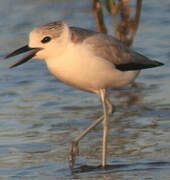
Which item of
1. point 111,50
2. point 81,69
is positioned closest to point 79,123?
point 111,50

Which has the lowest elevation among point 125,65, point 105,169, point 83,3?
point 83,3

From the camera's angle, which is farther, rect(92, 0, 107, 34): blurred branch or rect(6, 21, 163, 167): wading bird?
rect(92, 0, 107, 34): blurred branch

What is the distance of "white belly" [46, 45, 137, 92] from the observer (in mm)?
6684

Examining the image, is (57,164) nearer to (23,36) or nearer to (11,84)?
(11,84)

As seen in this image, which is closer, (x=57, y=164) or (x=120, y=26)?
(x=57, y=164)

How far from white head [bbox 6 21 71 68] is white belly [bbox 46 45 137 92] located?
7cm

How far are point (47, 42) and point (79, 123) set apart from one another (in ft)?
5.81

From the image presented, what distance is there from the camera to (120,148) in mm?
7250

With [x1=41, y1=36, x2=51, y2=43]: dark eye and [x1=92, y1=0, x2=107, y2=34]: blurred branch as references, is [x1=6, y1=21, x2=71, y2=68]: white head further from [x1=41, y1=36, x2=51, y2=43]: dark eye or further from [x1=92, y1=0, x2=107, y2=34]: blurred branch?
[x1=92, y1=0, x2=107, y2=34]: blurred branch

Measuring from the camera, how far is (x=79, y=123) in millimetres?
8242

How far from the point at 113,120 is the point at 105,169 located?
63.9 inches

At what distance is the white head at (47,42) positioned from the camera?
6.67m

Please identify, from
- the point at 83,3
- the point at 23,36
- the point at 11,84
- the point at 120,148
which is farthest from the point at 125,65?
the point at 83,3

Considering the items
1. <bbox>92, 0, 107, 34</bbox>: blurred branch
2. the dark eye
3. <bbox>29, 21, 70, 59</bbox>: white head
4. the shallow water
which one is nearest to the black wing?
<bbox>29, 21, 70, 59</bbox>: white head
